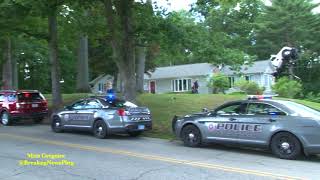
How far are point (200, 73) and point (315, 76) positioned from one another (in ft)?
43.2

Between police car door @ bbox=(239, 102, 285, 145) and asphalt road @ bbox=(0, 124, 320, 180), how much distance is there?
0.45 m

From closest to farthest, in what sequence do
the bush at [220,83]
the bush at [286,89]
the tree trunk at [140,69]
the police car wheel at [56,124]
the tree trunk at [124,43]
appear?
the police car wheel at [56,124], the tree trunk at [124,43], the bush at [286,89], the tree trunk at [140,69], the bush at [220,83]

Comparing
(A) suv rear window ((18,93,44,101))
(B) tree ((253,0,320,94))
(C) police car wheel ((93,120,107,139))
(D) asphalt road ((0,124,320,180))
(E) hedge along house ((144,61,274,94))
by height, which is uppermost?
(B) tree ((253,0,320,94))

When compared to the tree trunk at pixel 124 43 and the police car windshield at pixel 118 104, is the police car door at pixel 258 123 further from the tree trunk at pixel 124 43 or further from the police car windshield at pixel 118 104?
the tree trunk at pixel 124 43

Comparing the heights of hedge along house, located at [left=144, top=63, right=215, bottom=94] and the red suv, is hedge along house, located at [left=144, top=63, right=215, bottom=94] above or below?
above

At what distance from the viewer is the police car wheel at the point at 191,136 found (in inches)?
595

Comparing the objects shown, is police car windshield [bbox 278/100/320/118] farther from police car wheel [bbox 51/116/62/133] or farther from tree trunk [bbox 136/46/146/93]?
tree trunk [bbox 136/46/146/93]

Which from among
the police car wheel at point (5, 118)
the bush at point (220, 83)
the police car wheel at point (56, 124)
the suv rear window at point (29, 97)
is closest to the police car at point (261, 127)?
the police car wheel at point (56, 124)

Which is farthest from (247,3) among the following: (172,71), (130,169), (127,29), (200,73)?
(172,71)

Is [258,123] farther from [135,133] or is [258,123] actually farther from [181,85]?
[181,85]

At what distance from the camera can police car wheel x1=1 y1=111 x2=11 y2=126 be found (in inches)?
924

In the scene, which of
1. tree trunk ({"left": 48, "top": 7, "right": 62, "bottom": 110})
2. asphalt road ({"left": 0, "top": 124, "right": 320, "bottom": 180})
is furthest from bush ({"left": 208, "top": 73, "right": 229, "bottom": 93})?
asphalt road ({"left": 0, "top": 124, "right": 320, "bottom": 180})

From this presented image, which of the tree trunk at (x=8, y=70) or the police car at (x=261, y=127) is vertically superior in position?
the tree trunk at (x=8, y=70)

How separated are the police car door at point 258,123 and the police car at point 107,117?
15.3 feet
